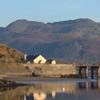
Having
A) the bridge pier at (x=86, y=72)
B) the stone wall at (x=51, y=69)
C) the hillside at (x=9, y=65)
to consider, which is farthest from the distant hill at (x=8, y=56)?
the bridge pier at (x=86, y=72)

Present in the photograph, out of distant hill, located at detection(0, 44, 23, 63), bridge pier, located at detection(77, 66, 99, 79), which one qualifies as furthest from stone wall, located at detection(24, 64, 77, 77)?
distant hill, located at detection(0, 44, 23, 63)

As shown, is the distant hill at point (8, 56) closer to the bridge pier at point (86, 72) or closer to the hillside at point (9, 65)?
the hillside at point (9, 65)

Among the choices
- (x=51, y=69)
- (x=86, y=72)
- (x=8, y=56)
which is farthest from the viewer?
(x=86, y=72)

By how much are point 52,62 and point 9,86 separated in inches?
2462

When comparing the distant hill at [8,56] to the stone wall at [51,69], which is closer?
the stone wall at [51,69]

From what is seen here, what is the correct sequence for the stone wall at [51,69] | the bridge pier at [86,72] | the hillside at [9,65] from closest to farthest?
the hillside at [9,65]
the stone wall at [51,69]
the bridge pier at [86,72]

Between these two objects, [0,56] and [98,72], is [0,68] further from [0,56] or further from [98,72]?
[98,72]

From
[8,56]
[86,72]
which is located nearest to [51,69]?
[8,56]

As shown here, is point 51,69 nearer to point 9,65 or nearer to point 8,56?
point 8,56

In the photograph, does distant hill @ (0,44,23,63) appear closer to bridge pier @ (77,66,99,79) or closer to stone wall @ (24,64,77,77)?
stone wall @ (24,64,77,77)

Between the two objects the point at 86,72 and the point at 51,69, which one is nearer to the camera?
the point at 51,69

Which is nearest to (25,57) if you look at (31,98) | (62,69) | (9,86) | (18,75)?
(62,69)

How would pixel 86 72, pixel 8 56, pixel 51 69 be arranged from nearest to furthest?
pixel 51 69
pixel 8 56
pixel 86 72

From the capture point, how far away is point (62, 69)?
134 metres
